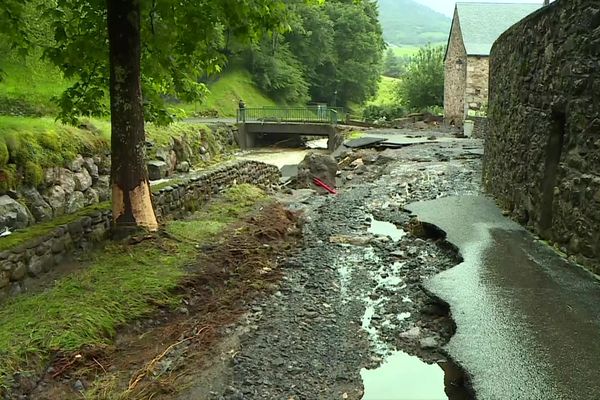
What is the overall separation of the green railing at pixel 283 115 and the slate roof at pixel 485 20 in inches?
394

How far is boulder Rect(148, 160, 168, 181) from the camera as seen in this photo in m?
13.8

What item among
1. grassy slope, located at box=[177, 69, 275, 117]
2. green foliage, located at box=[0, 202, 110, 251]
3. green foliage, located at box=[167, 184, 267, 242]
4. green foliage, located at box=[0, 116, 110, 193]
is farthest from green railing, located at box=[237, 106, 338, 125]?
green foliage, located at box=[0, 202, 110, 251]

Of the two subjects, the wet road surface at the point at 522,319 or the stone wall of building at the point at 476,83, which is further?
the stone wall of building at the point at 476,83

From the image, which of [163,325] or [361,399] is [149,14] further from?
[361,399]

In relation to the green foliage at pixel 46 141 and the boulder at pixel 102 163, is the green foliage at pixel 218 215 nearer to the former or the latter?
the boulder at pixel 102 163

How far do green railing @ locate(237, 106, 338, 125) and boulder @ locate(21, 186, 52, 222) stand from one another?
82.0 feet

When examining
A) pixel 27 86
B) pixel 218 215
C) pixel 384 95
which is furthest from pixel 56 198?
pixel 384 95

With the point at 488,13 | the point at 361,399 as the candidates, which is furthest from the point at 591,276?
the point at 488,13

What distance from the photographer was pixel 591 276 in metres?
5.92

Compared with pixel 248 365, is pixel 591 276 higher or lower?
higher

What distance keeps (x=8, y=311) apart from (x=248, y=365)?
262cm

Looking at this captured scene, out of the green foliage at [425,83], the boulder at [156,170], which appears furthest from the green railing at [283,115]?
the boulder at [156,170]

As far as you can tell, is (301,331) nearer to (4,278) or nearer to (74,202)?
(4,278)

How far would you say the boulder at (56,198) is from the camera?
9219mm
